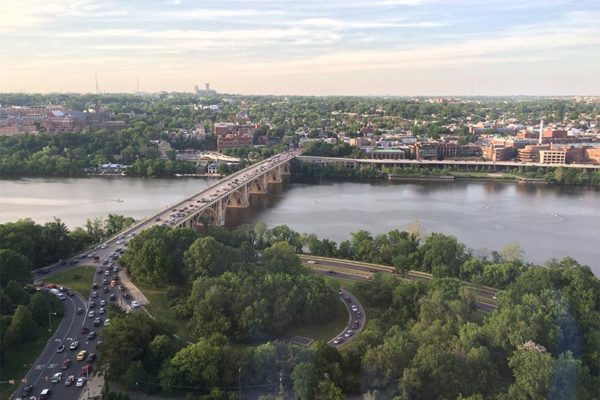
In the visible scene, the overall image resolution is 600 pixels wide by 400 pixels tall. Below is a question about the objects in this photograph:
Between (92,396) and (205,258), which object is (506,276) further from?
(92,396)

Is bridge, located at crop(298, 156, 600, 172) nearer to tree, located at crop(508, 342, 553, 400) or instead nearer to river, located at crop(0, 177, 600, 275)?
river, located at crop(0, 177, 600, 275)

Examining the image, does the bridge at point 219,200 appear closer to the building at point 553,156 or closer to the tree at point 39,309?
the tree at point 39,309

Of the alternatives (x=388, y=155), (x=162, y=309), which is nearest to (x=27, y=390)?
(x=162, y=309)

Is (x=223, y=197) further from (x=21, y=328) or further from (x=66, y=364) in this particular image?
(x=66, y=364)

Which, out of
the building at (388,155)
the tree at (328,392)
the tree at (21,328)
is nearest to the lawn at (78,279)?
the tree at (21,328)

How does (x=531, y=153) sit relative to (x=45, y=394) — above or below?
above
